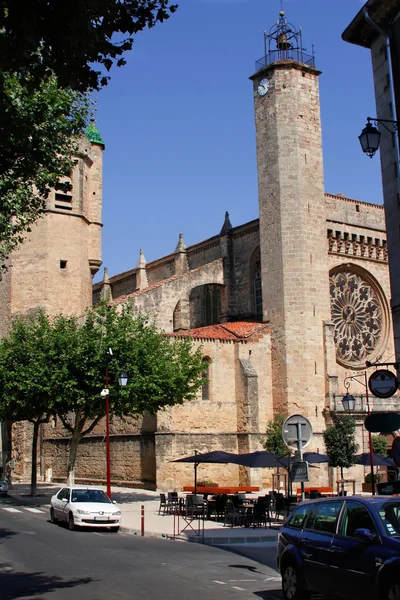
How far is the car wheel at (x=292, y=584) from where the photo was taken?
28.1ft

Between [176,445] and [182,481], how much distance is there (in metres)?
1.49

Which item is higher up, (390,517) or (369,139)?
(369,139)

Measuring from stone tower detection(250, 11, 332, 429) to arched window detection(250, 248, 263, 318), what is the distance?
2.39m

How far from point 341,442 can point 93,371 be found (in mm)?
12301

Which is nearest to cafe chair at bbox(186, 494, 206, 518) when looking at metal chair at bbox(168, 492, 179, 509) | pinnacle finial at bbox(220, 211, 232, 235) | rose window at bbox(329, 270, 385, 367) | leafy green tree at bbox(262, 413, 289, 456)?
metal chair at bbox(168, 492, 179, 509)

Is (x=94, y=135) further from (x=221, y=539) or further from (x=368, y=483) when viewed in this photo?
(x=221, y=539)

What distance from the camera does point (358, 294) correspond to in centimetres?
3781

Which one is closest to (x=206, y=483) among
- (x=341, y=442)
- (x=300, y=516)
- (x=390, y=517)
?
(x=341, y=442)

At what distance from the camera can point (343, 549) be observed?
7.82 meters

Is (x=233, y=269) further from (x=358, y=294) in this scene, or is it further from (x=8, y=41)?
(x=8, y=41)

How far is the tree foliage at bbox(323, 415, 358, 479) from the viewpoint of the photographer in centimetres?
3080

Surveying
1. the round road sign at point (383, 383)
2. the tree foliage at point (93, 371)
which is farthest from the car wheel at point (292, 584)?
the tree foliage at point (93, 371)

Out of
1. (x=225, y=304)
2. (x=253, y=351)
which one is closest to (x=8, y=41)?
(x=253, y=351)

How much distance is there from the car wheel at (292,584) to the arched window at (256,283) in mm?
28538
